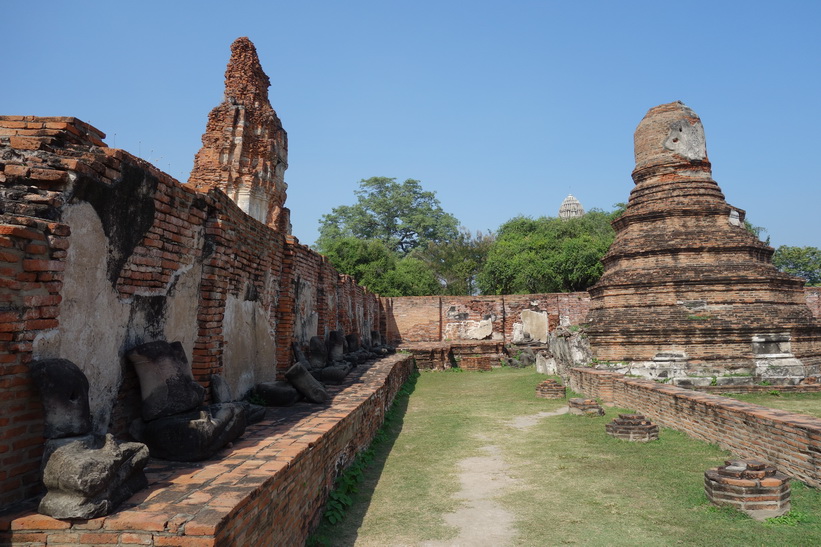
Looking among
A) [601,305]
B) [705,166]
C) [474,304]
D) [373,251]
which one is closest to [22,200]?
[601,305]

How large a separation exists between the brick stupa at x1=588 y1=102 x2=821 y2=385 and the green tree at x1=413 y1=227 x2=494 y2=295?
2016 centimetres

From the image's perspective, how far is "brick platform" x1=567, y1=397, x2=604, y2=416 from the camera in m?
8.39

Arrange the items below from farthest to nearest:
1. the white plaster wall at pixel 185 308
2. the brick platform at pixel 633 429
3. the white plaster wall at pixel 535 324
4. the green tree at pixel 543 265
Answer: the green tree at pixel 543 265, the white plaster wall at pixel 535 324, the brick platform at pixel 633 429, the white plaster wall at pixel 185 308

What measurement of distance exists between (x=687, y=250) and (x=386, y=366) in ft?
22.5

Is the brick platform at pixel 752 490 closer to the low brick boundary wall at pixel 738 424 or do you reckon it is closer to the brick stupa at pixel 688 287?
the low brick boundary wall at pixel 738 424

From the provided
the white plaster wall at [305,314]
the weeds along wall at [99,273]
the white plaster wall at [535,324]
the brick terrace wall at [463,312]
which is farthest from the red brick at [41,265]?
the white plaster wall at [535,324]

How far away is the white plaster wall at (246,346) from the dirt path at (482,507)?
2396 millimetres

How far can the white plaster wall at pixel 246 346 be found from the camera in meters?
5.56

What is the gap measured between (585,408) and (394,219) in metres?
36.6

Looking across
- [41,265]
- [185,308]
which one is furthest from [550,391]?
[41,265]

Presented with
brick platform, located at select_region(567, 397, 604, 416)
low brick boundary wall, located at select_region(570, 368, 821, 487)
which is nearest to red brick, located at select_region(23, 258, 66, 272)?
low brick boundary wall, located at select_region(570, 368, 821, 487)

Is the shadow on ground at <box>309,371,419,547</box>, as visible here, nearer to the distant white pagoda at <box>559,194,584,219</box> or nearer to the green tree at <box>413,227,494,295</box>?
the green tree at <box>413,227,494,295</box>

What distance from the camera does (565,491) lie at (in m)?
4.80

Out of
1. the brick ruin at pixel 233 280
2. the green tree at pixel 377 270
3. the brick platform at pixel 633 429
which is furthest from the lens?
the green tree at pixel 377 270
